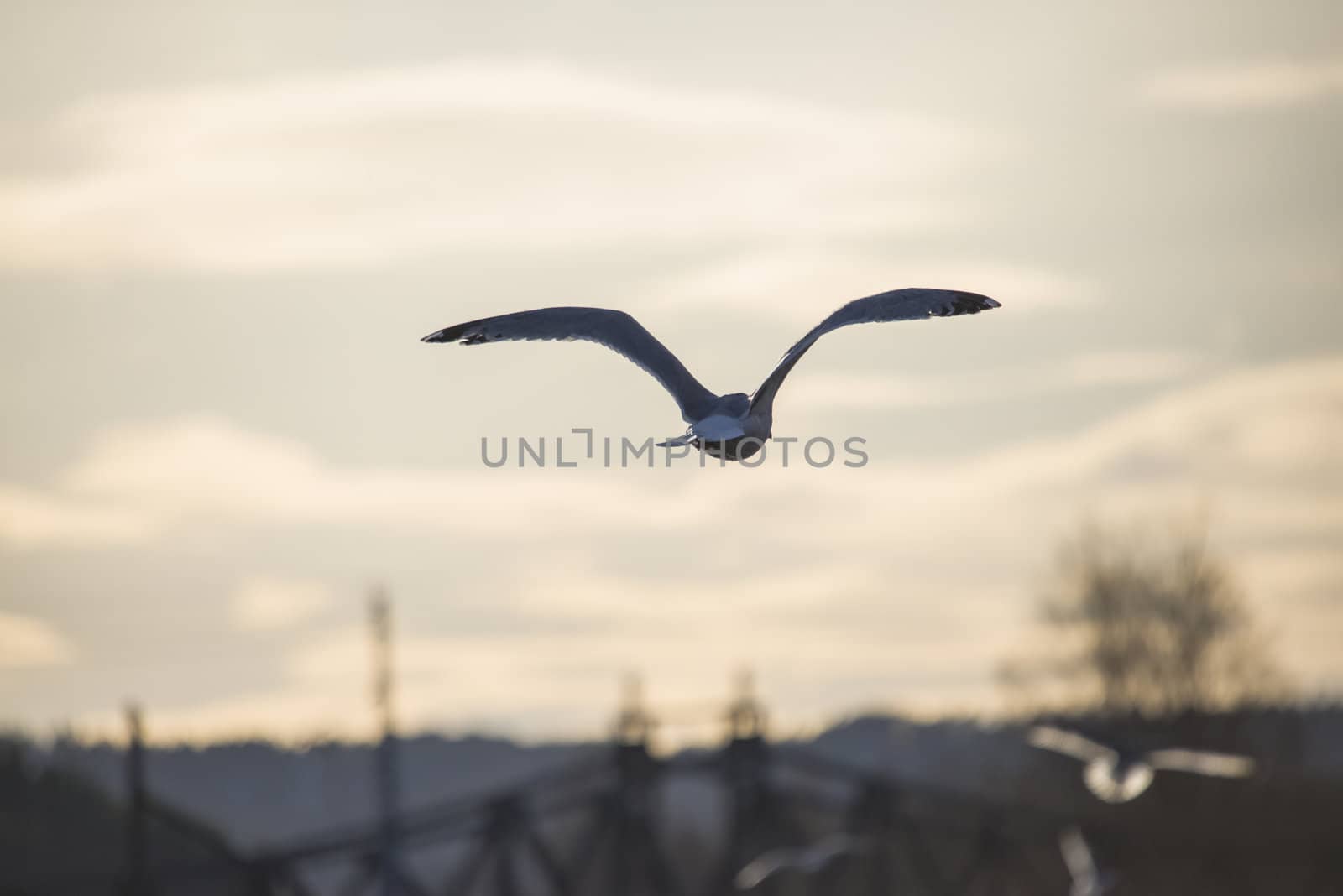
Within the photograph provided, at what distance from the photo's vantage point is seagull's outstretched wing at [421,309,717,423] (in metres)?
18.4

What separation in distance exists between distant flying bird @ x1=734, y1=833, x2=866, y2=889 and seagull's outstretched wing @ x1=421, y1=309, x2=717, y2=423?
1392 cm

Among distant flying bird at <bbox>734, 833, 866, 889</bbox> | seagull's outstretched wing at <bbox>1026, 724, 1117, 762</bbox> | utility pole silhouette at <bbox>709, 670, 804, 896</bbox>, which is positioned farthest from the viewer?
utility pole silhouette at <bbox>709, 670, 804, 896</bbox>

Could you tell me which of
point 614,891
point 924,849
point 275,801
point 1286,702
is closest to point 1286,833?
point 1286,702

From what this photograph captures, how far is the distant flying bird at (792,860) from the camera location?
107 feet

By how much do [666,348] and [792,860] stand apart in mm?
17052

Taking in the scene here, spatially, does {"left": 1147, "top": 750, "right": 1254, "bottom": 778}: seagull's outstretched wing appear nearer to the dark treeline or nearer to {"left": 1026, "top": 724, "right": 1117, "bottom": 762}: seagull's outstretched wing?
{"left": 1026, "top": 724, "right": 1117, "bottom": 762}: seagull's outstretched wing

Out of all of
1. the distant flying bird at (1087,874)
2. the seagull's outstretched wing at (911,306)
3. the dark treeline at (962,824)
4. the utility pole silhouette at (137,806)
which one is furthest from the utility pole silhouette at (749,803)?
the seagull's outstretched wing at (911,306)

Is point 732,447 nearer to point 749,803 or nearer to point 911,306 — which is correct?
point 911,306

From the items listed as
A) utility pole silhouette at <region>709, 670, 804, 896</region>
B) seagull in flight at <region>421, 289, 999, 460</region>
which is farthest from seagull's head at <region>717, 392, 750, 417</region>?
utility pole silhouette at <region>709, 670, 804, 896</region>

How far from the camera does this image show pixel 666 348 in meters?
18.7

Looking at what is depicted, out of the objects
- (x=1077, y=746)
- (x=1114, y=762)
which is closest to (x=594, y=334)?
(x=1077, y=746)

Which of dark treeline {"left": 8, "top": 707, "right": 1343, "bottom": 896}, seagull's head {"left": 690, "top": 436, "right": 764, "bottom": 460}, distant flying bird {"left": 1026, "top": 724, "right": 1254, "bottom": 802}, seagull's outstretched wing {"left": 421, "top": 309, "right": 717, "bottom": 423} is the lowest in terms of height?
dark treeline {"left": 8, "top": 707, "right": 1343, "bottom": 896}

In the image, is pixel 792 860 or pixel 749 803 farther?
pixel 749 803

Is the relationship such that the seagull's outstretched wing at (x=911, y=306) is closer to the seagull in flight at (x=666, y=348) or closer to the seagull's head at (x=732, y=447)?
the seagull in flight at (x=666, y=348)
